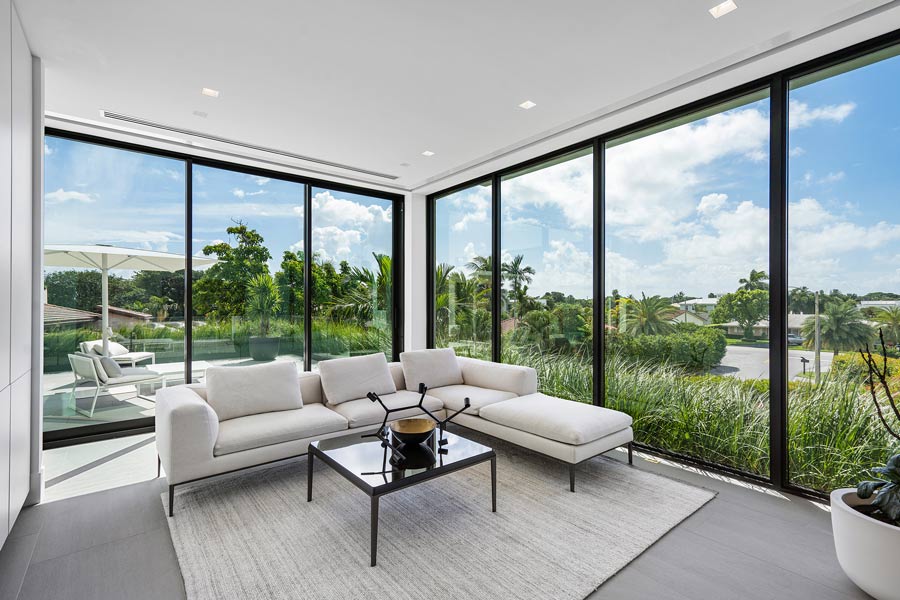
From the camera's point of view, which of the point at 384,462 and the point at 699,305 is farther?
the point at 699,305

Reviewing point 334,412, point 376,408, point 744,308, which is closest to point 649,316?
point 744,308

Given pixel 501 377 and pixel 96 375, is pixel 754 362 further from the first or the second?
pixel 96 375

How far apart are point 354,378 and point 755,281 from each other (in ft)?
10.5

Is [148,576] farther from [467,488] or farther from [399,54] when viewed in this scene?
[399,54]

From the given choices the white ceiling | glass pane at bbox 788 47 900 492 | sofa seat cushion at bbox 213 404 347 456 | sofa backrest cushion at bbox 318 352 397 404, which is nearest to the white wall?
the white ceiling

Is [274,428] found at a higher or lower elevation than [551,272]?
lower

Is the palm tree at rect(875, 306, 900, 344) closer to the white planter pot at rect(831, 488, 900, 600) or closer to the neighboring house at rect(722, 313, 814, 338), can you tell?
the neighboring house at rect(722, 313, 814, 338)

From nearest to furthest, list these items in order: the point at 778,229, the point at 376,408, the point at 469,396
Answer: the point at 778,229
the point at 376,408
the point at 469,396

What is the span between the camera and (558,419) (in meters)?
3.12

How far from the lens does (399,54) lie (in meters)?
2.73

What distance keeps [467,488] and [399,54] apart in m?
2.84

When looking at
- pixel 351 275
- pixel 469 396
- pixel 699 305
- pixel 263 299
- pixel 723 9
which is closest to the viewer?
pixel 723 9

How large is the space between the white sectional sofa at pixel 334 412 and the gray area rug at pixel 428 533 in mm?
239

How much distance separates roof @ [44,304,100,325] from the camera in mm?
3889
